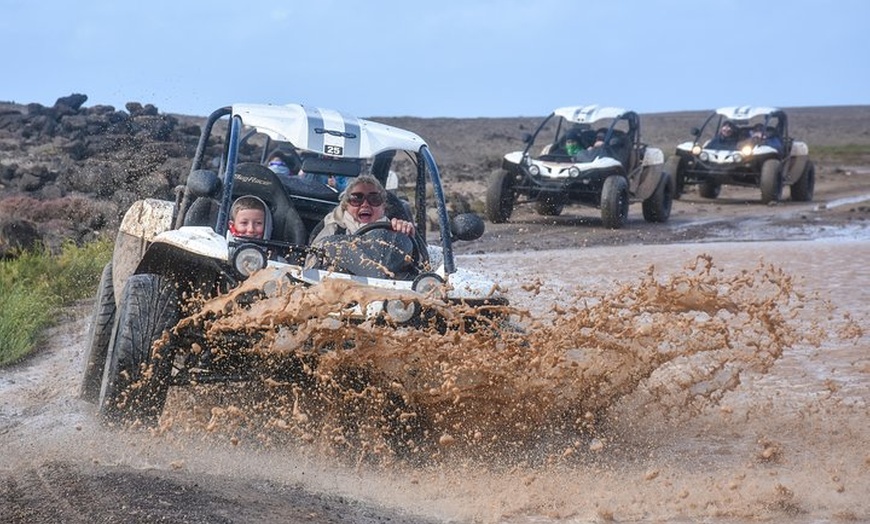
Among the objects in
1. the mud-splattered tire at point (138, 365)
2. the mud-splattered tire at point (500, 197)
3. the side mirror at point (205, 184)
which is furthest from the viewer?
the mud-splattered tire at point (500, 197)

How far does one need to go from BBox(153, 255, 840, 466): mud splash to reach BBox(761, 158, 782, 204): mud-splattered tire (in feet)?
51.3

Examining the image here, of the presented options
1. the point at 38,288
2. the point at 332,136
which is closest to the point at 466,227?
the point at 332,136

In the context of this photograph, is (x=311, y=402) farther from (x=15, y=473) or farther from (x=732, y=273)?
(x=732, y=273)

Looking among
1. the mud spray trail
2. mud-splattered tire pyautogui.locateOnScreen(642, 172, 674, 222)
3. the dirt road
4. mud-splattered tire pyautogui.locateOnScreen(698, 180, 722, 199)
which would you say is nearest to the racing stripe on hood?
the mud spray trail

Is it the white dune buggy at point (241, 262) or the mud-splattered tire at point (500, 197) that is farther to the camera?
the mud-splattered tire at point (500, 197)

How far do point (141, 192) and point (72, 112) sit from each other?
35.9ft

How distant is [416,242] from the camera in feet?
21.8

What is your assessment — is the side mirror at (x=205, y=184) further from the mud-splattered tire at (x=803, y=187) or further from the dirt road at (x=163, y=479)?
the mud-splattered tire at (x=803, y=187)

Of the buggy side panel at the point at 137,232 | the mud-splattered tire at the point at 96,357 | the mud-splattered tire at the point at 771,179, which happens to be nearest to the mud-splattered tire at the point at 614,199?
the mud-splattered tire at the point at 771,179

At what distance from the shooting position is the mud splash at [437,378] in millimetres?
5719

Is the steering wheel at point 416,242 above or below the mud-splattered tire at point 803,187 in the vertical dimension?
above

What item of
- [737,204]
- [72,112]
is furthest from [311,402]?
[72,112]

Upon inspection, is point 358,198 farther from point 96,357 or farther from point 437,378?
point 96,357

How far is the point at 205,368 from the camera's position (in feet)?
20.0
